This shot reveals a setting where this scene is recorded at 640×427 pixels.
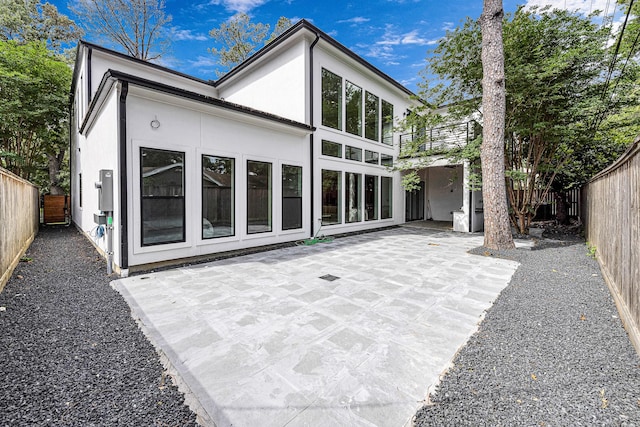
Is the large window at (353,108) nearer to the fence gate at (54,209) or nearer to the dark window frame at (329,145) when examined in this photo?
the dark window frame at (329,145)

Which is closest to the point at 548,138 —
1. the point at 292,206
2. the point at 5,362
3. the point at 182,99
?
the point at 292,206

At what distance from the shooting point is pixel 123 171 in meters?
4.73

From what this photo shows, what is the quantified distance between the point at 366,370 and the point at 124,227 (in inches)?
182

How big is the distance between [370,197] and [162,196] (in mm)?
7286

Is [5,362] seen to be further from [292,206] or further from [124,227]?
[292,206]

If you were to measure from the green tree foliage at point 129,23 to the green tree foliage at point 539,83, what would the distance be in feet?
48.5

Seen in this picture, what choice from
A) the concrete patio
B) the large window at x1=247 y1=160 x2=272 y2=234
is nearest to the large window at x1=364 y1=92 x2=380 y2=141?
the large window at x1=247 y1=160 x2=272 y2=234

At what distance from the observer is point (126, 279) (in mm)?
4555

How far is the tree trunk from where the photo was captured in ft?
20.9

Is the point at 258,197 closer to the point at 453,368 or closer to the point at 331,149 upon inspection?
the point at 331,149

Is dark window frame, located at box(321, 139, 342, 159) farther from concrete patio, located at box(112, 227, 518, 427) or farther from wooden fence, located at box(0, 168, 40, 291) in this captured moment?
wooden fence, located at box(0, 168, 40, 291)

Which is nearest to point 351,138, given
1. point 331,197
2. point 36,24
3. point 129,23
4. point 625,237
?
point 331,197

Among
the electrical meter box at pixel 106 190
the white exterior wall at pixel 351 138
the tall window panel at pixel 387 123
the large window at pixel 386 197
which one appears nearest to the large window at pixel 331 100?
the white exterior wall at pixel 351 138

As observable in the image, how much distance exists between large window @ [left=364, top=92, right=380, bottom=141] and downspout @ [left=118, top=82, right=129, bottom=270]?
7.73 meters
